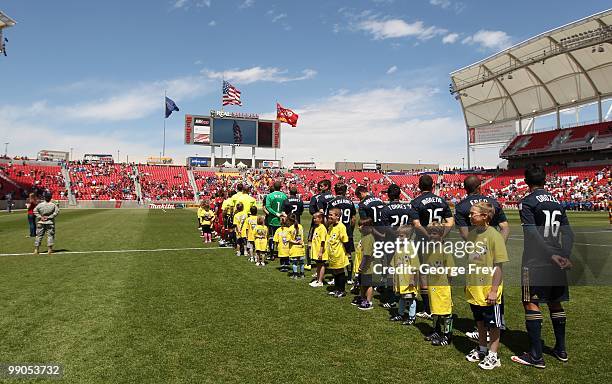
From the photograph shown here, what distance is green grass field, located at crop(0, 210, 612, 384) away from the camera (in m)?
4.03

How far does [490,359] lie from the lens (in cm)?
423

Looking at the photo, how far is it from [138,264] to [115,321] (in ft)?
15.8

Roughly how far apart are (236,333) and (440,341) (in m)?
2.71

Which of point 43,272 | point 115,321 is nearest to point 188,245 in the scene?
point 43,272

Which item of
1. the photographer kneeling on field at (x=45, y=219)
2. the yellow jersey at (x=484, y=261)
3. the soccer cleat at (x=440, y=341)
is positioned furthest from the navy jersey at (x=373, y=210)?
the photographer kneeling on field at (x=45, y=219)

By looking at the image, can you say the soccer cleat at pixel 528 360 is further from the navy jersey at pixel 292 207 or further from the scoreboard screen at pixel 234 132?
the scoreboard screen at pixel 234 132

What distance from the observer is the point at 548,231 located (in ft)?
14.3

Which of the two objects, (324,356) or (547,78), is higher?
(547,78)

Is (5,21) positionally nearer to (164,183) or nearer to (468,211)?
(164,183)

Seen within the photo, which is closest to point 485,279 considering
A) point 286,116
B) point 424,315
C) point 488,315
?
point 488,315

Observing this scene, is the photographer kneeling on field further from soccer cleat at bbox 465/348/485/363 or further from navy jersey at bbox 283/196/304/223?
soccer cleat at bbox 465/348/485/363

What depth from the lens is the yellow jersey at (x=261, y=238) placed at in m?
10.3

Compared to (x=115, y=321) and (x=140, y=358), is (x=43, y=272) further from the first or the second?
(x=140, y=358)

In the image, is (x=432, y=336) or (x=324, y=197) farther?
(x=324, y=197)
